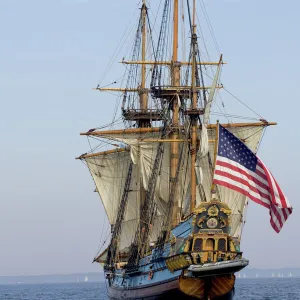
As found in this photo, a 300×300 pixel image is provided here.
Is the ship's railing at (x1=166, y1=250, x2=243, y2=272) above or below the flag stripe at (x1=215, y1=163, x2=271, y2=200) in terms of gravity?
below

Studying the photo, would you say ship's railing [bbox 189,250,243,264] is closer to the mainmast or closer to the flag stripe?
the mainmast

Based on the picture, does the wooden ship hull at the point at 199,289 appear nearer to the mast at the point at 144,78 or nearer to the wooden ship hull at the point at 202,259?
the wooden ship hull at the point at 202,259

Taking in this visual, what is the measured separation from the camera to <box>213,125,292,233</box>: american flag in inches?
2200

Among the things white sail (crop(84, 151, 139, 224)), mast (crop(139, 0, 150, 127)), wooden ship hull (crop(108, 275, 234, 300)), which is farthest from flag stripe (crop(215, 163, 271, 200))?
white sail (crop(84, 151, 139, 224))

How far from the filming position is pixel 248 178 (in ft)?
187

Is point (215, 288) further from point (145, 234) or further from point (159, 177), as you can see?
point (159, 177)

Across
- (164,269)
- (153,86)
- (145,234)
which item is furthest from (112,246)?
(164,269)

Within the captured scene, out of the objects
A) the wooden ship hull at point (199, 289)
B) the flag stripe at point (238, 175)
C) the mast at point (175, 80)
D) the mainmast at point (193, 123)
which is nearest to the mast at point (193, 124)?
the mainmast at point (193, 123)

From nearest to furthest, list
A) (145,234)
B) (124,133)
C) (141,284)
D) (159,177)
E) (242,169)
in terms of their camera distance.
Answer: (242,169) → (141,284) → (145,234) → (159,177) → (124,133)

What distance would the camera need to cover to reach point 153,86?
80.1 m

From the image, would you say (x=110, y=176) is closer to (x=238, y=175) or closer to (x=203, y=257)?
(x=203, y=257)

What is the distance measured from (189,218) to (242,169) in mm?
4881

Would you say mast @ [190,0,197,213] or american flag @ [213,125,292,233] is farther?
mast @ [190,0,197,213]

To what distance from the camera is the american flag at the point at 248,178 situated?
183ft
